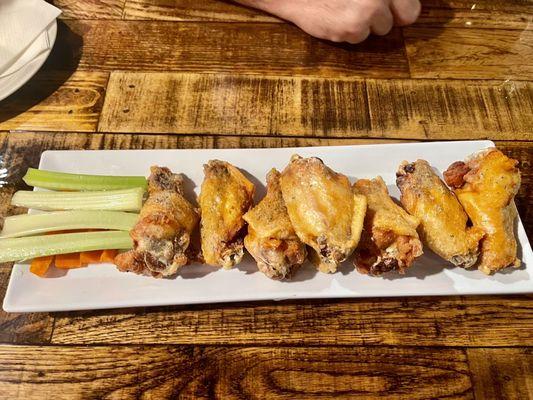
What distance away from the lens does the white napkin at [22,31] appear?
3068 mm

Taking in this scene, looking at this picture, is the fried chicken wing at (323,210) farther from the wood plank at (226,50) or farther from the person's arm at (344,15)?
the person's arm at (344,15)

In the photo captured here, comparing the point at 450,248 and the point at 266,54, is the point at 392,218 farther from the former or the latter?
the point at 266,54

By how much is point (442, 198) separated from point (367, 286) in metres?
0.56

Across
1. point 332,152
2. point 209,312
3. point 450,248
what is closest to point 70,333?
point 209,312

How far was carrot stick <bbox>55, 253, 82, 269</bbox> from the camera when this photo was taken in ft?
7.55

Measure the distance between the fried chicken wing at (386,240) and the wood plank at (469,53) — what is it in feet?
4.73

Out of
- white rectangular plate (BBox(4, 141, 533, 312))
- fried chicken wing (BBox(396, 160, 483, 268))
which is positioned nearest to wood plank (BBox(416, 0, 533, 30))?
fried chicken wing (BBox(396, 160, 483, 268))

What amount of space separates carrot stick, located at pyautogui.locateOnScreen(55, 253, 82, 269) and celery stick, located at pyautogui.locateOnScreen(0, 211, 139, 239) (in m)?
0.14

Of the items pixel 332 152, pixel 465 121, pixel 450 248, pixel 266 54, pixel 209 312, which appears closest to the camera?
pixel 450 248

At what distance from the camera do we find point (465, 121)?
3055mm

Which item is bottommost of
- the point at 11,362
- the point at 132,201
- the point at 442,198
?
the point at 11,362

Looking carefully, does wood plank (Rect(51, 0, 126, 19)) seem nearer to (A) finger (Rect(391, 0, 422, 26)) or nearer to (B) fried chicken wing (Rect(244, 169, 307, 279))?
(A) finger (Rect(391, 0, 422, 26))

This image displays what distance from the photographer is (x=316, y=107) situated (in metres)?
3.10

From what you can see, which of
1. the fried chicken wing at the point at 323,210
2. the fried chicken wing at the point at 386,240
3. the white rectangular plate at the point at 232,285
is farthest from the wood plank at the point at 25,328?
the fried chicken wing at the point at 386,240
